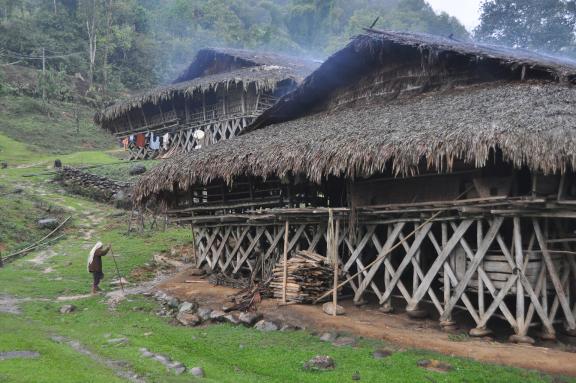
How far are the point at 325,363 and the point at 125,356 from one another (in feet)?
11.6

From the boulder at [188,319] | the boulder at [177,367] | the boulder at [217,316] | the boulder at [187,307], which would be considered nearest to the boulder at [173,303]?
the boulder at [187,307]

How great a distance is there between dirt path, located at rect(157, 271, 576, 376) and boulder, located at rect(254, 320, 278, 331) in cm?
32

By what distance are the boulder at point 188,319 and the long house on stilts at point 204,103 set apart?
1517 centimetres

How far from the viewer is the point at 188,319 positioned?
458 inches

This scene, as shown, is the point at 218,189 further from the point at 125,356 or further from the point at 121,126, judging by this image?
the point at 121,126

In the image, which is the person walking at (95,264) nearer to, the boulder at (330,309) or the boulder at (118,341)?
the boulder at (118,341)

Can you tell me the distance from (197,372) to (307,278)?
14.8 ft

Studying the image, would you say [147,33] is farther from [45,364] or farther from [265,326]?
[45,364]

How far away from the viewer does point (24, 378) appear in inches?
282

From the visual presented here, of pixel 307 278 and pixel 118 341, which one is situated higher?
pixel 307 278

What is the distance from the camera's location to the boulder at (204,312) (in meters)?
11.8

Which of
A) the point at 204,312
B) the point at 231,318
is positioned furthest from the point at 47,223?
the point at 231,318

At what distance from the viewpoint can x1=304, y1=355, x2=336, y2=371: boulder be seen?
8195 millimetres

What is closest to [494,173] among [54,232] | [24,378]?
[24,378]
